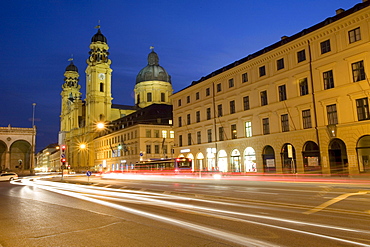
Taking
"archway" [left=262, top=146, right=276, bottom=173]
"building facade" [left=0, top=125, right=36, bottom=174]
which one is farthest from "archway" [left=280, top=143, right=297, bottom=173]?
"building facade" [left=0, top=125, right=36, bottom=174]

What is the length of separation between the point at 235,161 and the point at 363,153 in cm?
1668

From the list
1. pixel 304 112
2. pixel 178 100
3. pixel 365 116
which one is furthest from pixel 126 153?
pixel 365 116

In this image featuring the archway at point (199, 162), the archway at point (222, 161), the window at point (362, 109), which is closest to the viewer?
the window at point (362, 109)

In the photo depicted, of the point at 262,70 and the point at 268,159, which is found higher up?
the point at 262,70

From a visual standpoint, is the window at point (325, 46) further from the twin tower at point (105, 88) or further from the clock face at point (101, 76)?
the clock face at point (101, 76)

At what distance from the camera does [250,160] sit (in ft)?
133

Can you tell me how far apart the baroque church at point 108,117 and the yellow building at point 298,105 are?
24805mm

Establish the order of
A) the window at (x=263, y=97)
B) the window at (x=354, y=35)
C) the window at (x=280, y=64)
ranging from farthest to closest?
the window at (x=263, y=97), the window at (x=280, y=64), the window at (x=354, y=35)

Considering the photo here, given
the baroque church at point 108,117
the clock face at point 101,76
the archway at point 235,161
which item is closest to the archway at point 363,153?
the archway at point 235,161

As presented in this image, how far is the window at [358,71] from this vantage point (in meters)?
29.0

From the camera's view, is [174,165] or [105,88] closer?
[174,165]

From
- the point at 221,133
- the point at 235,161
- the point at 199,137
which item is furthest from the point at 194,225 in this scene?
the point at 199,137

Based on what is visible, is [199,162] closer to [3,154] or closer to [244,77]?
[244,77]

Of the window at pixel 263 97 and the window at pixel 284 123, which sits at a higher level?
the window at pixel 263 97
